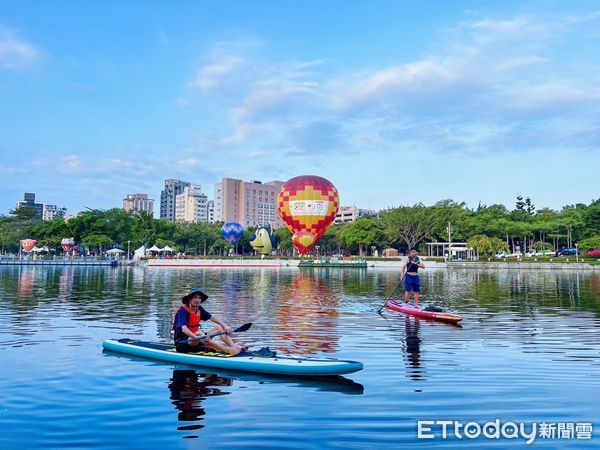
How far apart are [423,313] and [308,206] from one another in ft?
194

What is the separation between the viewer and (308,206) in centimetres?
7756

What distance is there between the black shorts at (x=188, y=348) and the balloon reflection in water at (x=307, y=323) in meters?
2.24

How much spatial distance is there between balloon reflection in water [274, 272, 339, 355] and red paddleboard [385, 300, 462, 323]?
2382 millimetres

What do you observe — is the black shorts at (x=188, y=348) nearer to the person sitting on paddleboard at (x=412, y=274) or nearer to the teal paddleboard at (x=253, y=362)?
the teal paddleboard at (x=253, y=362)

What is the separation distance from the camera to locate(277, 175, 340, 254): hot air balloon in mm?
77500

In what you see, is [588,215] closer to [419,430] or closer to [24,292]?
[24,292]

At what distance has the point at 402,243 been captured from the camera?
11575cm

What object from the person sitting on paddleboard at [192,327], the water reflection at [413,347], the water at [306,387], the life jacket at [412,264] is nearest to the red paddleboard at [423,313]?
the water reflection at [413,347]

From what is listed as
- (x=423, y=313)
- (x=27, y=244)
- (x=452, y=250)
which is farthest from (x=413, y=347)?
(x=27, y=244)

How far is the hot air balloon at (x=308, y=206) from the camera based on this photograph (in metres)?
77.5

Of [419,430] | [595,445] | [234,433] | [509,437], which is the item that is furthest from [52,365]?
[595,445]

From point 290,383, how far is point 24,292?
2621cm

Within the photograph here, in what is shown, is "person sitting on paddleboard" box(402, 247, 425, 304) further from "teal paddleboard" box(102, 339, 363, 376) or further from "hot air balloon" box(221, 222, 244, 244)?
"hot air balloon" box(221, 222, 244, 244)

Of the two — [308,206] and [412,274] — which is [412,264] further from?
[308,206]
